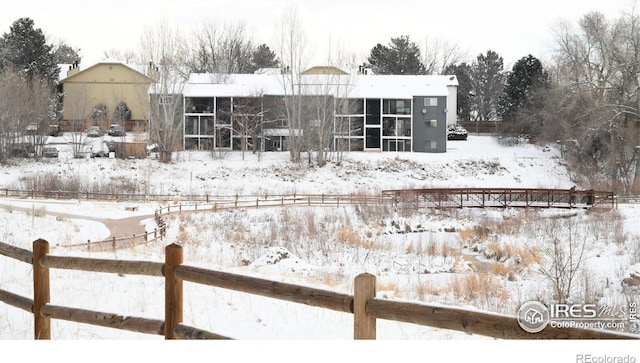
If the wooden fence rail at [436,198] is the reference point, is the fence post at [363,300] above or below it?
above

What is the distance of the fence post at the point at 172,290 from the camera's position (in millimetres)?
5520

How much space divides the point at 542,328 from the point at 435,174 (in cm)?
4529

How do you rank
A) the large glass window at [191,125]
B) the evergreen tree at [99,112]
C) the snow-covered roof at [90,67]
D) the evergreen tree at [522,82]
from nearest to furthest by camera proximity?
the large glass window at [191,125] → the evergreen tree at [522,82] → the evergreen tree at [99,112] → the snow-covered roof at [90,67]

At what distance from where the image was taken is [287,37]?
2093 inches

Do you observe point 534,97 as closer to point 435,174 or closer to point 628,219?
point 435,174

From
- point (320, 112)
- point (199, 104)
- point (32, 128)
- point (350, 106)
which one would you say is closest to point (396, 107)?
point (350, 106)

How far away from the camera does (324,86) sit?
53938 millimetres

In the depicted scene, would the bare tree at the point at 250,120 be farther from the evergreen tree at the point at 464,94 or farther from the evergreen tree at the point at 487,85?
the evergreen tree at the point at 487,85

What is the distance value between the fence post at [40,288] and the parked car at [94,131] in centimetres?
5315

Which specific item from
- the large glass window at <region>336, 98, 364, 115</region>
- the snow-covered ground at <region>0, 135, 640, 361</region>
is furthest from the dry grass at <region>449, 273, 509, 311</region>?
the large glass window at <region>336, 98, 364, 115</region>

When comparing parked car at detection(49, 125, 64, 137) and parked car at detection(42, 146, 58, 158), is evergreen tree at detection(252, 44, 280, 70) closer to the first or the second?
parked car at detection(49, 125, 64, 137)

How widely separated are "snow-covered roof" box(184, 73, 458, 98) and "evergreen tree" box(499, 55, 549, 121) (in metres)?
6.22

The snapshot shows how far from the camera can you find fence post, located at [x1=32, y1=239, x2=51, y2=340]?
20.5 ft

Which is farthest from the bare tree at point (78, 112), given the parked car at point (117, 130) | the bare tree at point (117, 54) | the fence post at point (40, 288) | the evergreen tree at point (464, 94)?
the fence post at point (40, 288)
